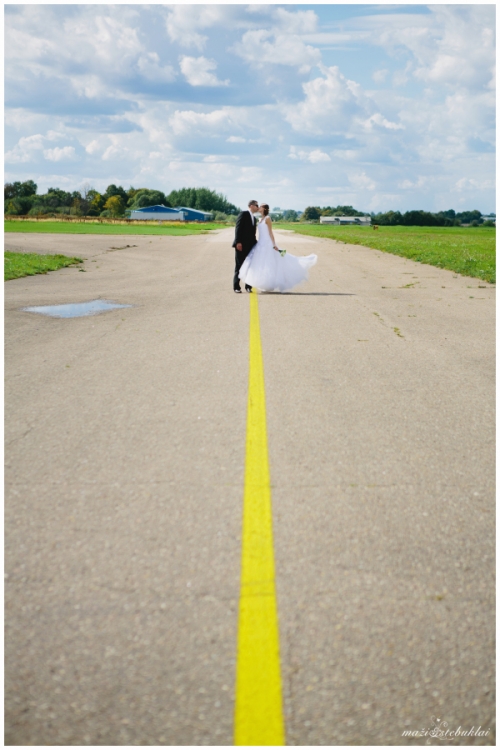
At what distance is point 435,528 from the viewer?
12.5 feet

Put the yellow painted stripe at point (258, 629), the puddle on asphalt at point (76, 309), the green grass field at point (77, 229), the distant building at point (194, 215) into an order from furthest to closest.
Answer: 1. the distant building at point (194, 215)
2. the green grass field at point (77, 229)
3. the puddle on asphalt at point (76, 309)
4. the yellow painted stripe at point (258, 629)

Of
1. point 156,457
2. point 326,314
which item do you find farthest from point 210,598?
point 326,314

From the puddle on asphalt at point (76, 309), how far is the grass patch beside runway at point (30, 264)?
510 cm

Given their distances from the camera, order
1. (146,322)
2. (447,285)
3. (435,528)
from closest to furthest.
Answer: (435,528) < (146,322) < (447,285)

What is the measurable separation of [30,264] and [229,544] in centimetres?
1849

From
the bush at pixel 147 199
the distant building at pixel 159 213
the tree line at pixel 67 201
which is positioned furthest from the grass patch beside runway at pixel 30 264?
the bush at pixel 147 199

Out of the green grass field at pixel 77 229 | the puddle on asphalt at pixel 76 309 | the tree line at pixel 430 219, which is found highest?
the tree line at pixel 430 219

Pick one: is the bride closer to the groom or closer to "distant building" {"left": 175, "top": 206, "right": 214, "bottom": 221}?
the groom

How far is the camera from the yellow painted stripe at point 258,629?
242 cm

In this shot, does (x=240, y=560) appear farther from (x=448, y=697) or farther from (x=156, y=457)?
(x=156, y=457)

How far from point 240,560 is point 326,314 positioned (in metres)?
8.77

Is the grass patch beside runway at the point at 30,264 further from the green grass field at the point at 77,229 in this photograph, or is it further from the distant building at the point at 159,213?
the distant building at the point at 159,213

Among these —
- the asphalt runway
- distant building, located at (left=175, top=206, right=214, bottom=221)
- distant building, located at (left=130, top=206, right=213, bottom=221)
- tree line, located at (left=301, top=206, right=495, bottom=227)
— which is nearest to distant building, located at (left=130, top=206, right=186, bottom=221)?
distant building, located at (left=130, top=206, right=213, bottom=221)

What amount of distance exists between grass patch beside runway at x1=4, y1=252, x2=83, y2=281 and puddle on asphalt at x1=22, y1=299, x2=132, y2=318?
5096 mm
